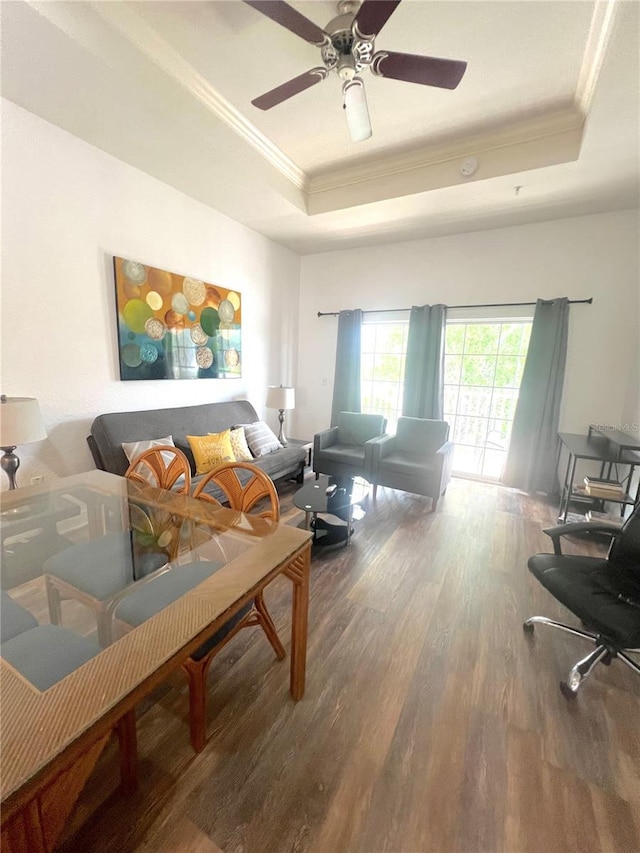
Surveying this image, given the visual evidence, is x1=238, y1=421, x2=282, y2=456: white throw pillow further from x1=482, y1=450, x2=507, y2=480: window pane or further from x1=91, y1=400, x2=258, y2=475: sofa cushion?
x1=482, y1=450, x2=507, y2=480: window pane

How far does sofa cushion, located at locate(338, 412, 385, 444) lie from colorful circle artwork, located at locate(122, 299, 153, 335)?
2265 mm

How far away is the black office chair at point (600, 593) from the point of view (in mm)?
1380

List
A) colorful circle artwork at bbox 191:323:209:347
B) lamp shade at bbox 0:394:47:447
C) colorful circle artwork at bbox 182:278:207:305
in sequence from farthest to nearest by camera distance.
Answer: colorful circle artwork at bbox 191:323:209:347, colorful circle artwork at bbox 182:278:207:305, lamp shade at bbox 0:394:47:447

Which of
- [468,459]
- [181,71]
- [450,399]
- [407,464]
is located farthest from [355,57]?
[468,459]

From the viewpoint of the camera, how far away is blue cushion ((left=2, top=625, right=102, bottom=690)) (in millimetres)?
841

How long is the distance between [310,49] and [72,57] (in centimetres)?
122

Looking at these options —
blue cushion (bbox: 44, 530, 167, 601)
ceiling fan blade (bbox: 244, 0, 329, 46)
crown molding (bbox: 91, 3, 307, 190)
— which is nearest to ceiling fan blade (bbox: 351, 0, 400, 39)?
ceiling fan blade (bbox: 244, 0, 329, 46)

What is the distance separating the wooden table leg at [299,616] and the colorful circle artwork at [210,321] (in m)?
2.76

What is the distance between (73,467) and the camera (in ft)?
8.30

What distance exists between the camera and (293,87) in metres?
1.73

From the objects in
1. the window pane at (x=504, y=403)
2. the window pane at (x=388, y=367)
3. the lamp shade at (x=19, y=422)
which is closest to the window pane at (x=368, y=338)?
the window pane at (x=388, y=367)

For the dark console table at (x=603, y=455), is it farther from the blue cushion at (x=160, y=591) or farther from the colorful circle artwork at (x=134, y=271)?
the colorful circle artwork at (x=134, y=271)

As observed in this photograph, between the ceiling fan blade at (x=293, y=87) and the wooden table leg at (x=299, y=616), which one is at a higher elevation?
the ceiling fan blade at (x=293, y=87)

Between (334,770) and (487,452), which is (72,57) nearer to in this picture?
(334,770)
